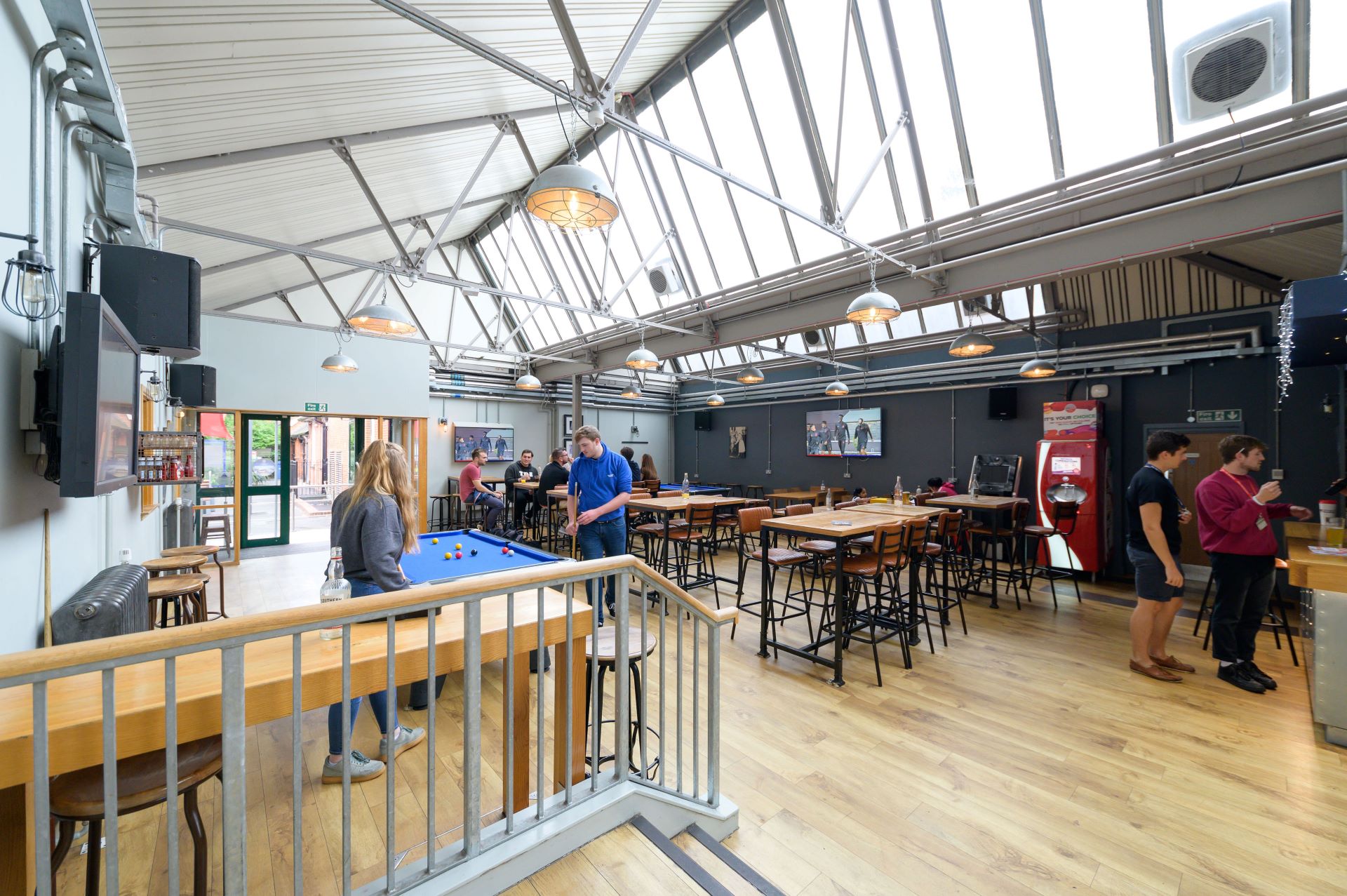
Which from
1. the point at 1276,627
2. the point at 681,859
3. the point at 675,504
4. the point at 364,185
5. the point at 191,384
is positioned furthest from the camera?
the point at 675,504

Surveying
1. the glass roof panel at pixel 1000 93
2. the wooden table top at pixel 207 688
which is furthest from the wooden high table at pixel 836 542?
the glass roof panel at pixel 1000 93

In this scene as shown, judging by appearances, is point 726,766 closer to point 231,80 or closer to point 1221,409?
point 231,80

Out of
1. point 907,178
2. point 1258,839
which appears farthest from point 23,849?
point 907,178

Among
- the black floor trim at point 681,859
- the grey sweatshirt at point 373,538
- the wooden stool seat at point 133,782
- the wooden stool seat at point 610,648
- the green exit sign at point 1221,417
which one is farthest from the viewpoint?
the green exit sign at point 1221,417

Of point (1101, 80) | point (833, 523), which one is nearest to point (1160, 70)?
point (1101, 80)

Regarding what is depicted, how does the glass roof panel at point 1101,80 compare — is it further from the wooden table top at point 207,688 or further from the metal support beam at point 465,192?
the wooden table top at point 207,688

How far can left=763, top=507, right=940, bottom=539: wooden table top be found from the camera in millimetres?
4102

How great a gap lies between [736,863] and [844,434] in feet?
31.8

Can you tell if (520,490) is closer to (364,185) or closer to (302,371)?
(302,371)

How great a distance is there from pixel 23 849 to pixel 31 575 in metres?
1.22

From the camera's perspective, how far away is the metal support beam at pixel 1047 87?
427 cm

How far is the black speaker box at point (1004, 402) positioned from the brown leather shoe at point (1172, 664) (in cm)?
505

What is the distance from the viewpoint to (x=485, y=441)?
1208cm

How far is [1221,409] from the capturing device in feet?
21.6
